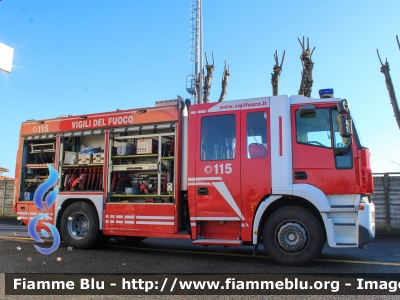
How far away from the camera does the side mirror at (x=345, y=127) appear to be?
594 centimetres

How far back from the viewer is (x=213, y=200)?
691 centimetres

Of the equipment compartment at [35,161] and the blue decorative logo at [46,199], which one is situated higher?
the equipment compartment at [35,161]

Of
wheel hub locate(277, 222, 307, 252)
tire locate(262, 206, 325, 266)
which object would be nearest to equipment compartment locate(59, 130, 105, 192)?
tire locate(262, 206, 325, 266)

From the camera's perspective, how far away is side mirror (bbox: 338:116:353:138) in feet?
19.5

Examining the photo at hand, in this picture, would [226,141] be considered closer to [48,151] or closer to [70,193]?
[70,193]

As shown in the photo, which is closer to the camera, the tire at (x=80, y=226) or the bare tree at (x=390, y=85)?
the tire at (x=80, y=226)

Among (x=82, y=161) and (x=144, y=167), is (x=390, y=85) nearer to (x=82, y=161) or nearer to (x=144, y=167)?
(x=144, y=167)

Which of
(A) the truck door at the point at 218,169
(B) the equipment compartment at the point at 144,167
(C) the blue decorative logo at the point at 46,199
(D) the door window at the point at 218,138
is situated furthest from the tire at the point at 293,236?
(C) the blue decorative logo at the point at 46,199

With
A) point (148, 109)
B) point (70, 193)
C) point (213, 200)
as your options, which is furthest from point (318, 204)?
point (70, 193)

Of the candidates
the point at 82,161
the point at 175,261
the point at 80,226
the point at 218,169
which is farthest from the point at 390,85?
the point at 80,226

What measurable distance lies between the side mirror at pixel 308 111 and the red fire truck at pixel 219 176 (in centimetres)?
2

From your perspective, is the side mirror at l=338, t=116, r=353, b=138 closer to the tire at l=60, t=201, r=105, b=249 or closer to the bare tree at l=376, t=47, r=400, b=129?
the tire at l=60, t=201, r=105, b=249

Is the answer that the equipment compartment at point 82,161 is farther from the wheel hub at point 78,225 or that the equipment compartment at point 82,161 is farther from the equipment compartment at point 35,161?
the wheel hub at point 78,225

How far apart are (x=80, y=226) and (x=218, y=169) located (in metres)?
3.82
